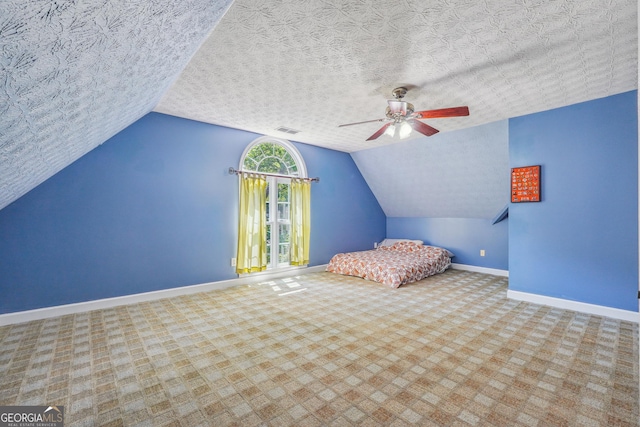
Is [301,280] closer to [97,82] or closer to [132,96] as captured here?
[132,96]

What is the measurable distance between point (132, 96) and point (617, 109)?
191 inches

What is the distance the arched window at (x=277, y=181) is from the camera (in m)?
4.86

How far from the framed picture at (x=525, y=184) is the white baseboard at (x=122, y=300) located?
3.79m

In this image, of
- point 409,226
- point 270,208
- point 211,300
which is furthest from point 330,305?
point 409,226

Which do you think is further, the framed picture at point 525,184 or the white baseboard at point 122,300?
the framed picture at point 525,184

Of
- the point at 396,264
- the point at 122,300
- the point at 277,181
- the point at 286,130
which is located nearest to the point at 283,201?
the point at 277,181

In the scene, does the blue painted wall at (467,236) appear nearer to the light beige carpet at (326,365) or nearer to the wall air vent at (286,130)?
the light beige carpet at (326,365)

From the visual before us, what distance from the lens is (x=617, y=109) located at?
3080 millimetres

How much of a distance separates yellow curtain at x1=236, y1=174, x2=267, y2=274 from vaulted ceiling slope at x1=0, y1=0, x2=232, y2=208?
233 cm

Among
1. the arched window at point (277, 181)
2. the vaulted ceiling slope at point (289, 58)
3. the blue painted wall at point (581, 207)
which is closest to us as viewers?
the vaulted ceiling slope at point (289, 58)

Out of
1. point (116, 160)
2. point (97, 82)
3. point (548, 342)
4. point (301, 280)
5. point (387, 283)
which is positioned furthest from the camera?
point (301, 280)

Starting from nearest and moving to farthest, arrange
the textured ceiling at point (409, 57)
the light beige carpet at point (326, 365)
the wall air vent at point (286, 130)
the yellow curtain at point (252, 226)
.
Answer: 1. the light beige carpet at point (326, 365)
2. the textured ceiling at point (409, 57)
3. the wall air vent at point (286, 130)
4. the yellow curtain at point (252, 226)

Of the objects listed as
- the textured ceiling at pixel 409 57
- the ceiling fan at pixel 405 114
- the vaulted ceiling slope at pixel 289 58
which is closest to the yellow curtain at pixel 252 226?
the textured ceiling at pixel 409 57

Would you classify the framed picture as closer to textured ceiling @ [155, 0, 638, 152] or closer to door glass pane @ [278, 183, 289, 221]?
textured ceiling @ [155, 0, 638, 152]
